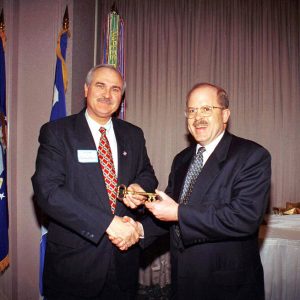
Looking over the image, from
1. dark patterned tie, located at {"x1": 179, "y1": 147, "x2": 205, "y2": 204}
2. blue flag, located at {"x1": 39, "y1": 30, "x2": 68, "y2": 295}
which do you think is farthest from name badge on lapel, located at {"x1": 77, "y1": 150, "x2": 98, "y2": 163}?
blue flag, located at {"x1": 39, "y1": 30, "x2": 68, "y2": 295}

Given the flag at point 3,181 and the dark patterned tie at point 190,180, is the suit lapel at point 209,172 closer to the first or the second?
the dark patterned tie at point 190,180

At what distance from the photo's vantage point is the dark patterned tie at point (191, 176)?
2105 mm

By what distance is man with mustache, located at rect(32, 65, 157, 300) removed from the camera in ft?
6.54

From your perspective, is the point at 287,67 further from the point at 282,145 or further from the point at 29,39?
the point at 29,39

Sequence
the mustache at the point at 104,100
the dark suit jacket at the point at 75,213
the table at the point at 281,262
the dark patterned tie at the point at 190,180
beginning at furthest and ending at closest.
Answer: the table at the point at 281,262 < the mustache at the point at 104,100 < the dark patterned tie at the point at 190,180 < the dark suit jacket at the point at 75,213

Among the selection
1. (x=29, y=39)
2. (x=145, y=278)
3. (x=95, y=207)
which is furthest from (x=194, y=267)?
(x=29, y=39)

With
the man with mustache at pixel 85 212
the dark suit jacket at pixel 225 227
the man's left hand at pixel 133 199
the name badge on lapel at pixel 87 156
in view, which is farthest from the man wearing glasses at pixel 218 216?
the name badge on lapel at pixel 87 156

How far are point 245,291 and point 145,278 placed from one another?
2.75 metres

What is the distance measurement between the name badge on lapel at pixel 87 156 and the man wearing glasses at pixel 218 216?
0.54 m

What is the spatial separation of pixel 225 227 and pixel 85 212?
2.87ft

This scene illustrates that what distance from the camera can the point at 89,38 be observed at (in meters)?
4.15

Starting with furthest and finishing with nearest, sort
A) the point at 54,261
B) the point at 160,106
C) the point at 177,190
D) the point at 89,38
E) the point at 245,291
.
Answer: the point at 160,106, the point at 89,38, the point at 177,190, the point at 54,261, the point at 245,291

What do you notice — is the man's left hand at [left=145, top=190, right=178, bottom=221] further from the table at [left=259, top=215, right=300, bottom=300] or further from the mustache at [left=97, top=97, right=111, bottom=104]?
the table at [left=259, top=215, right=300, bottom=300]

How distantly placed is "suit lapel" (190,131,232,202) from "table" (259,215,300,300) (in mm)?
1679
